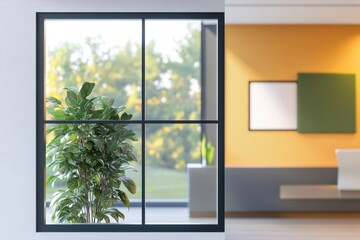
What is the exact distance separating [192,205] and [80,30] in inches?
240

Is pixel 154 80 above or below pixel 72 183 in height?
above

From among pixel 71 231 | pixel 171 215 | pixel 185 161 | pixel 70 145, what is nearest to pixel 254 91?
pixel 171 215

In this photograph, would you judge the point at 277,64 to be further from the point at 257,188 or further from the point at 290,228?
the point at 290,228

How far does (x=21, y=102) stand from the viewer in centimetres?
Answer: 513

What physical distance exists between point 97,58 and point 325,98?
19.4 ft

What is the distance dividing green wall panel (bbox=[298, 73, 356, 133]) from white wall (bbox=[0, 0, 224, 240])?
4039 mm

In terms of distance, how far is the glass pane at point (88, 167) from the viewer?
18.5 ft

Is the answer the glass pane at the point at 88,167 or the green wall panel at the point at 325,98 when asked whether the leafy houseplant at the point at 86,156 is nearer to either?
the glass pane at the point at 88,167

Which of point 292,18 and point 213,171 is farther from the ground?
point 292,18

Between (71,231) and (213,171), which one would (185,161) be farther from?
(71,231)
